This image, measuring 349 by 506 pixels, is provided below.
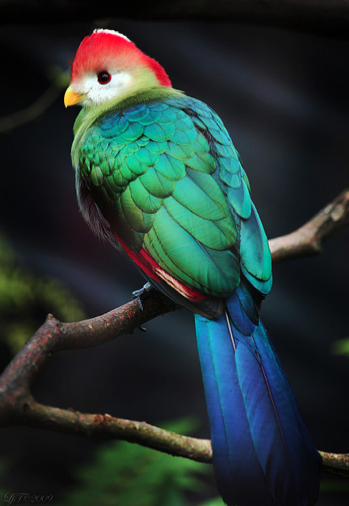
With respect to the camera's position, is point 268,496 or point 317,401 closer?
point 268,496

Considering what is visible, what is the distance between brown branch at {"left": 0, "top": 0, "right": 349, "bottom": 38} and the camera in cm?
85

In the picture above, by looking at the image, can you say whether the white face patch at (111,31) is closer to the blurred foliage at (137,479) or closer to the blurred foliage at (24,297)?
the blurred foliage at (24,297)

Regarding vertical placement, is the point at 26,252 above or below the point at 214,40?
below

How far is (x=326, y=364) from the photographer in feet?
3.13

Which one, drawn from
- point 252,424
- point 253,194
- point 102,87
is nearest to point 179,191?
point 253,194

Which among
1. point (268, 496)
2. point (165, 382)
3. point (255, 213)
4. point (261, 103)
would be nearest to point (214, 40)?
point (261, 103)

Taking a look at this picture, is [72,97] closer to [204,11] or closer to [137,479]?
[204,11]

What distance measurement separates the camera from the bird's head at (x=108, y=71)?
3.05 feet

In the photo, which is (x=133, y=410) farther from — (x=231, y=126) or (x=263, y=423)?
(x=231, y=126)

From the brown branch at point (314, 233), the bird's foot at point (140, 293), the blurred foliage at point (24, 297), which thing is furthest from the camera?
the brown branch at point (314, 233)

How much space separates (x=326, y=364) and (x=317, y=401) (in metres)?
0.08

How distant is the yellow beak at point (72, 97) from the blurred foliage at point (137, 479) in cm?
66

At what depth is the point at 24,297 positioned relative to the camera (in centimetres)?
82

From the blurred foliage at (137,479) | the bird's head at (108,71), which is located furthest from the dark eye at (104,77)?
the blurred foliage at (137,479)
